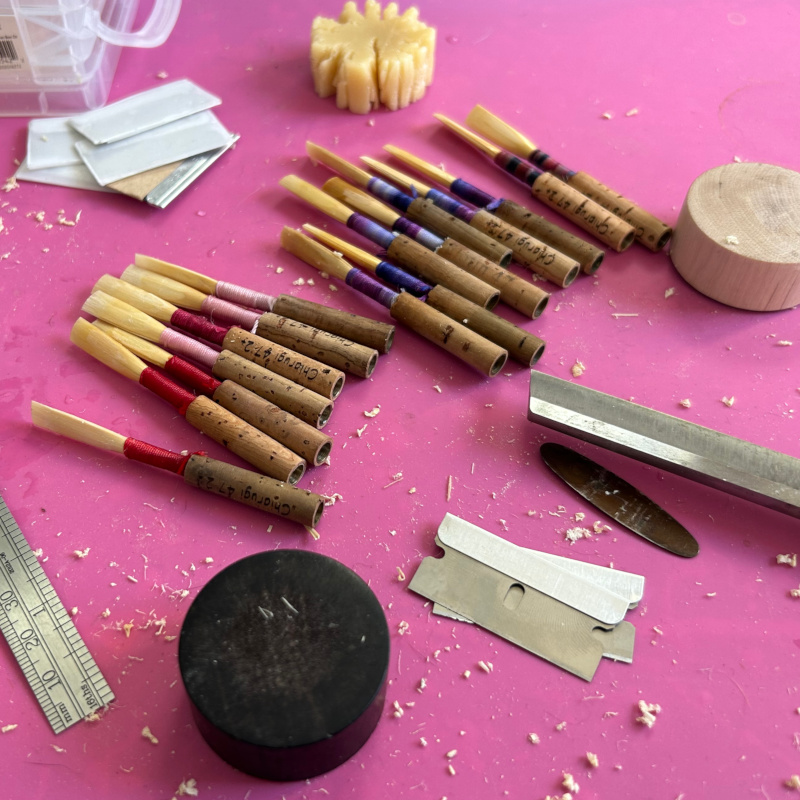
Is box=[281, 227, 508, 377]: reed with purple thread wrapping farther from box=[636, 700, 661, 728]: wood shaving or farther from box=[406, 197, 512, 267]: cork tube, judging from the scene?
box=[636, 700, 661, 728]: wood shaving

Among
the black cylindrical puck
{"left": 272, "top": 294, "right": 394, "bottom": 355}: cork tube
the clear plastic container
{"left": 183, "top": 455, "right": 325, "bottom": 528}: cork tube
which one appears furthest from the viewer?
the clear plastic container

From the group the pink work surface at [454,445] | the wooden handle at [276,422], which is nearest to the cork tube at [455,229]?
the pink work surface at [454,445]

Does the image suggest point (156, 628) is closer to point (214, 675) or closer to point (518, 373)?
point (214, 675)

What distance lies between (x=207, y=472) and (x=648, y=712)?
70 centimetres

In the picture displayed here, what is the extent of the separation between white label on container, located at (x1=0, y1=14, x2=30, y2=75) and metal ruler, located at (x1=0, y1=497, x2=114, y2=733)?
1.06m

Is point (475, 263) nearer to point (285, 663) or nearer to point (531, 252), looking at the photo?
point (531, 252)

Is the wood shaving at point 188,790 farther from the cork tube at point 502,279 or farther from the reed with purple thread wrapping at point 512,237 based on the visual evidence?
the reed with purple thread wrapping at point 512,237

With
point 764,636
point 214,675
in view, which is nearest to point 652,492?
point 764,636

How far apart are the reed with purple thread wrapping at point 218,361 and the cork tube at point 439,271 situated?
0.34 m

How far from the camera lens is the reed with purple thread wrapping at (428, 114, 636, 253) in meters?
1.70

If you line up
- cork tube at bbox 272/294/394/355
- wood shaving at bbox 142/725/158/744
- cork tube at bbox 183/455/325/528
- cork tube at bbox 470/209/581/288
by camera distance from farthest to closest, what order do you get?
cork tube at bbox 470/209/581/288 → cork tube at bbox 272/294/394/355 → cork tube at bbox 183/455/325/528 → wood shaving at bbox 142/725/158/744

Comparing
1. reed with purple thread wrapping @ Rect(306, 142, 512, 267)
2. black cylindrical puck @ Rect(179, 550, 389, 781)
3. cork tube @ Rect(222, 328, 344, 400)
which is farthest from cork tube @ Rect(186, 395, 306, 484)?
reed with purple thread wrapping @ Rect(306, 142, 512, 267)

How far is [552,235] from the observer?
1.69 m

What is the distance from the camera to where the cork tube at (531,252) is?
1630 millimetres
